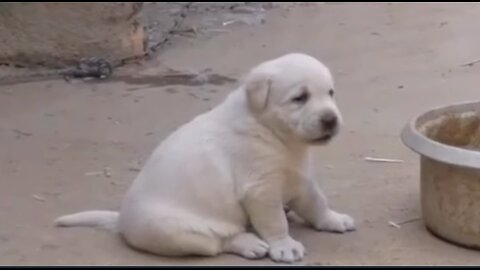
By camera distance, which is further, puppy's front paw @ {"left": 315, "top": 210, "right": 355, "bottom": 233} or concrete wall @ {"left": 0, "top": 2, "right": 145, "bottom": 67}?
concrete wall @ {"left": 0, "top": 2, "right": 145, "bottom": 67}

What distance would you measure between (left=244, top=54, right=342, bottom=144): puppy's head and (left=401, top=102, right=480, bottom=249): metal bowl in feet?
1.14

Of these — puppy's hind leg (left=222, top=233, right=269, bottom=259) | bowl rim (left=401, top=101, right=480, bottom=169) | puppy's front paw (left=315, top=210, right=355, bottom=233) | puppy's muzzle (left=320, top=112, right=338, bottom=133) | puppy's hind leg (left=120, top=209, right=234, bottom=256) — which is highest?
puppy's muzzle (left=320, top=112, right=338, bottom=133)

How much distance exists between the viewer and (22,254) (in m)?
4.06

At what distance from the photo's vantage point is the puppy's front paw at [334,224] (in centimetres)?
418

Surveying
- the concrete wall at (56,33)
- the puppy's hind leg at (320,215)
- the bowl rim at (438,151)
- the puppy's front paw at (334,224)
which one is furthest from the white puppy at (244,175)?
the concrete wall at (56,33)

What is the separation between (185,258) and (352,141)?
163 cm

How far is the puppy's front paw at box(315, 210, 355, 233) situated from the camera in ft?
13.7

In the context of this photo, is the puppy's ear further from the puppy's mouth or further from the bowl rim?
the bowl rim

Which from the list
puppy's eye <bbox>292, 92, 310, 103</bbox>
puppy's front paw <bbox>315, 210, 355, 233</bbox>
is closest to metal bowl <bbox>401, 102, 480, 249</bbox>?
puppy's front paw <bbox>315, 210, 355, 233</bbox>

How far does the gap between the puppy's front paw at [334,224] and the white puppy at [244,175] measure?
0.77ft

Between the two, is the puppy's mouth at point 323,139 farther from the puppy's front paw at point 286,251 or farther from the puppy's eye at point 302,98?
the puppy's front paw at point 286,251

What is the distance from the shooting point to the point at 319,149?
5215 mm

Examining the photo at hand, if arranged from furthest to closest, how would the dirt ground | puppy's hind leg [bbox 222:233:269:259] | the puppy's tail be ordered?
the puppy's tail, the dirt ground, puppy's hind leg [bbox 222:233:269:259]

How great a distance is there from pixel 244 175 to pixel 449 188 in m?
0.68
